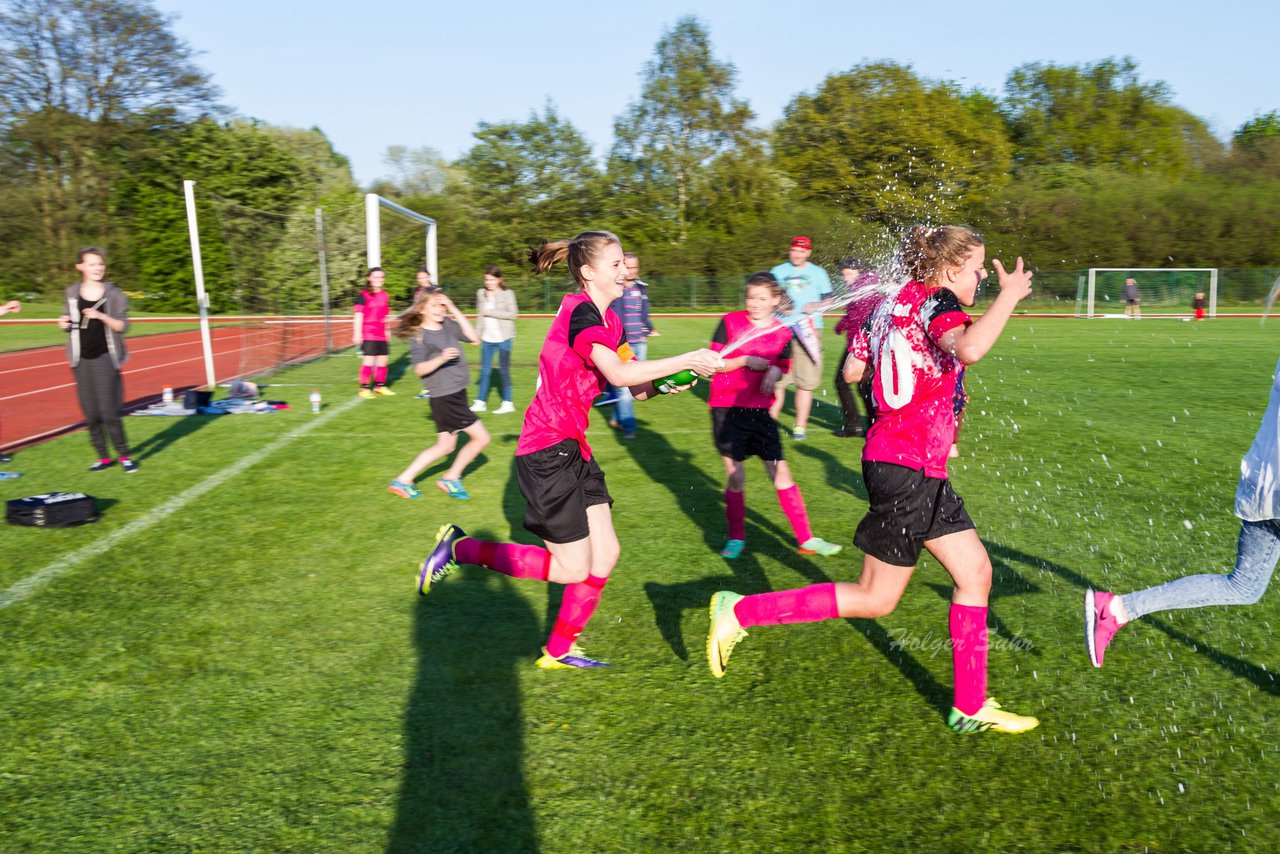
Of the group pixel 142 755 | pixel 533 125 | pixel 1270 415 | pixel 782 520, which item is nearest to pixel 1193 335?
pixel 782 520

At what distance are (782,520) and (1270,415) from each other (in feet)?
12.0

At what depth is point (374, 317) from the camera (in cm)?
1348

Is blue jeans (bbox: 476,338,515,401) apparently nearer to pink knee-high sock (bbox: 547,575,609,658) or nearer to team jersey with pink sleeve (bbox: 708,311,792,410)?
team jersey with pink sleeve (bbox: 708,311,792,410)

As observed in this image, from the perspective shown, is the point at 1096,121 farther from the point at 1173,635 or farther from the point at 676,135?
the point at 1173,635

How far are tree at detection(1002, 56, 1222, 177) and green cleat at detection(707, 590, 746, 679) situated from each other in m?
51.8

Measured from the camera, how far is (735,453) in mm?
5918

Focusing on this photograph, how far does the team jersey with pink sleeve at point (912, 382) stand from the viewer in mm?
3408

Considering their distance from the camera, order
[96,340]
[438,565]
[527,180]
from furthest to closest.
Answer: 1. [527,180]
2. [96,340]
3. [438,565]

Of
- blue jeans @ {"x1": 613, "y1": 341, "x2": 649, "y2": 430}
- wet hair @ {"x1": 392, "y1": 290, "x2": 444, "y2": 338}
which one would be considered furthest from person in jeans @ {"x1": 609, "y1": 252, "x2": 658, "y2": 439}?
wet hair @ {"x1": 392, "y1": 290, "x2": 444, "y2": 338}

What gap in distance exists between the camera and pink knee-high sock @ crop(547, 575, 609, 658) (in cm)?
416

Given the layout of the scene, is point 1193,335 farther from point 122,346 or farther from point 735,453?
point 122,346

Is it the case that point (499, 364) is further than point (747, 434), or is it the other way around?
point (499, 364)

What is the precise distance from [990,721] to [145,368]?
62.2 feet

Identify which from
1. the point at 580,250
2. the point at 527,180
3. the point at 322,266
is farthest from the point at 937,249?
the point at 527,180
